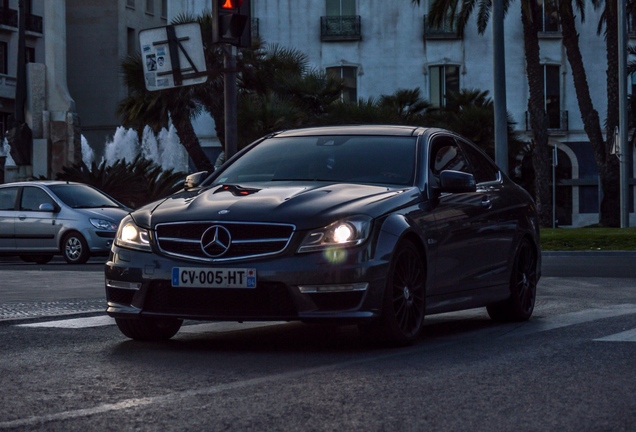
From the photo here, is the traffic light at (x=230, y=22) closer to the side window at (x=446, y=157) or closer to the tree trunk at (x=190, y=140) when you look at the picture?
the side window at (x=446, y=157)

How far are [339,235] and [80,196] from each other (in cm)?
1755

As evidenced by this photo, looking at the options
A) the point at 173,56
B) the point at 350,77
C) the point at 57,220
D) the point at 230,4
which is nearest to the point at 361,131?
the point at 230,4

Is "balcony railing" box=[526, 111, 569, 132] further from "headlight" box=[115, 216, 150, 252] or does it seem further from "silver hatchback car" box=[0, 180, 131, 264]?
"headlight" box=[115, 216, 150, 252]

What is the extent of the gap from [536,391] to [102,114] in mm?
66470

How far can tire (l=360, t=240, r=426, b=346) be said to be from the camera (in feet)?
27.5

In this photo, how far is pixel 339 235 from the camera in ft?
26.9

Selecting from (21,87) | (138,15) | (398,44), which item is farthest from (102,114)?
(21,87)

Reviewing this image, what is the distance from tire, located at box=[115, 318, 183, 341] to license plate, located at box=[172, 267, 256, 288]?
714 millimetres

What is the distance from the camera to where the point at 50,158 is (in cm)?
4619

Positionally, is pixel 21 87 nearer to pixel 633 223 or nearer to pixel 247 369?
pixel 633 223

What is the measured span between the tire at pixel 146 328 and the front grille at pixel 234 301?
0.59 m

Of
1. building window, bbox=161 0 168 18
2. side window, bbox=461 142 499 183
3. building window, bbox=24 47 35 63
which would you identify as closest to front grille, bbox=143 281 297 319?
side window, bbox=461 142 499 183

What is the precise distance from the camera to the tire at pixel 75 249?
2419cm

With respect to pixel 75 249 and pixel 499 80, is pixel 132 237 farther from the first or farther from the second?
pixel 499 80
